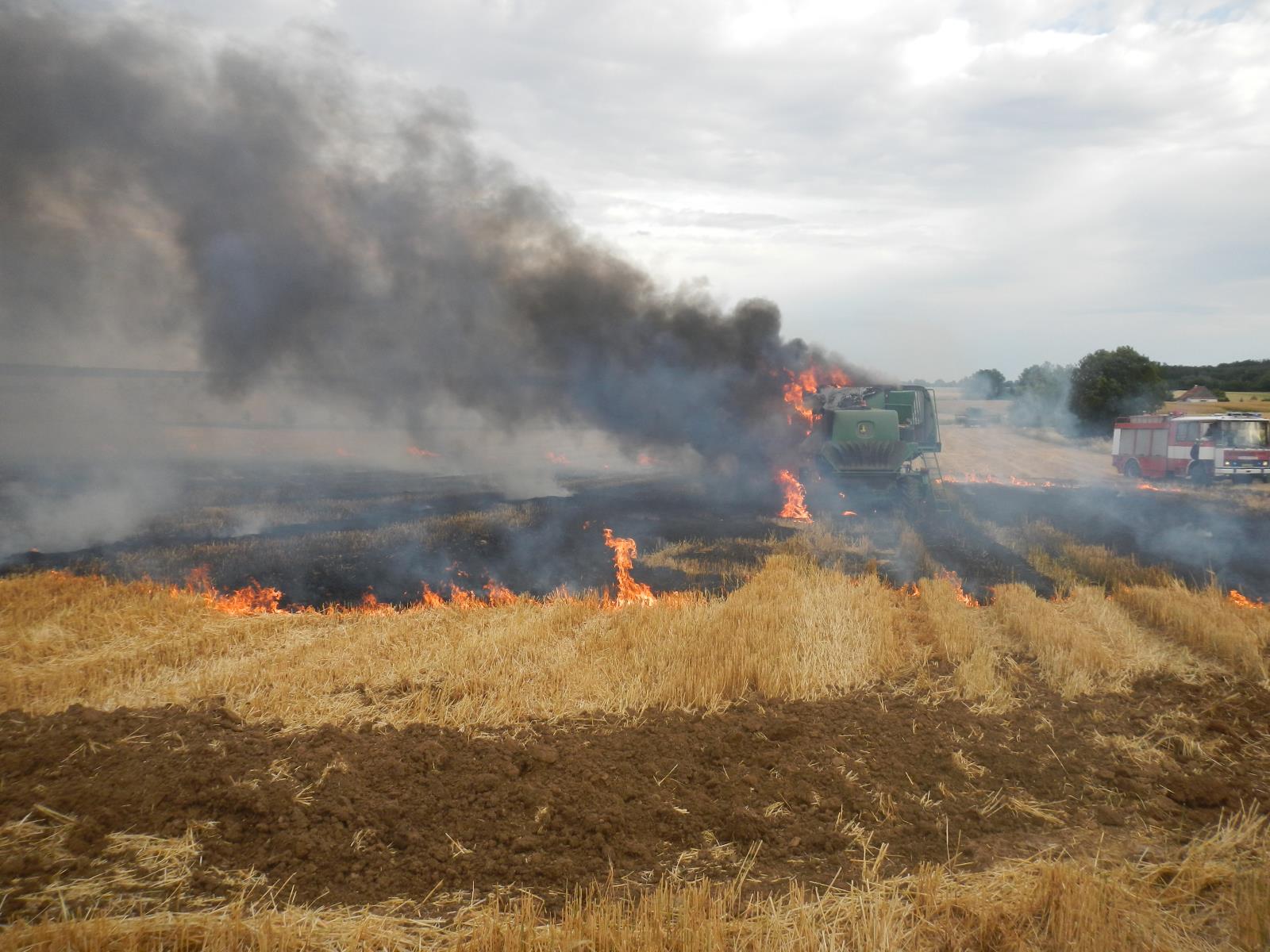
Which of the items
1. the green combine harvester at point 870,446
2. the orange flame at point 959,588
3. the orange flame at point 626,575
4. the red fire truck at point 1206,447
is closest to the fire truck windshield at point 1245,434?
the red fire truck at point 1206,447

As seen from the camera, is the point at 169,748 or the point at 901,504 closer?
the point at 169,748

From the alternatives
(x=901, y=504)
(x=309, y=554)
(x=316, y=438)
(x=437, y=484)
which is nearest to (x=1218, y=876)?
(x=309, y=554)

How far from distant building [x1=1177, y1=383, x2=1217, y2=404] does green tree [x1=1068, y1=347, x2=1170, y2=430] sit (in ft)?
59.1

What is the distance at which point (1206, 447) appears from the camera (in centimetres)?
2542

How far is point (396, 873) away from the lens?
13.9 feet

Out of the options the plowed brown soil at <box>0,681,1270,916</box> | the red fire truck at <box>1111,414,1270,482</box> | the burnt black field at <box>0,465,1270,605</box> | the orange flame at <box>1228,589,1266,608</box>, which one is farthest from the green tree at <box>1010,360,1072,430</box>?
the plowed brown soil at <box>0,681,1270,916</box>

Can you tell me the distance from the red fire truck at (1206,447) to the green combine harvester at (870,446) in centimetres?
1149

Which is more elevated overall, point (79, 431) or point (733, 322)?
point (733, 322)

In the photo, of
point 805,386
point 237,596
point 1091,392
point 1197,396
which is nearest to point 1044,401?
point 1091,392

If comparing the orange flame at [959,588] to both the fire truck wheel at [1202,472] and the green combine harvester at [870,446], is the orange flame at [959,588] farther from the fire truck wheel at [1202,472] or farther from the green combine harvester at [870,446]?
the fire truck wheel at [1202,472]

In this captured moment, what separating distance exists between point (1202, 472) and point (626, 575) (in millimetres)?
23295

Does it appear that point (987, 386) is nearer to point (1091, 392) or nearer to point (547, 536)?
point (1091, 392)

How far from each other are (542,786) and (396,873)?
1118 millimetres

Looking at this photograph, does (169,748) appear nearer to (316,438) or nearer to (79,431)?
(79,431)
